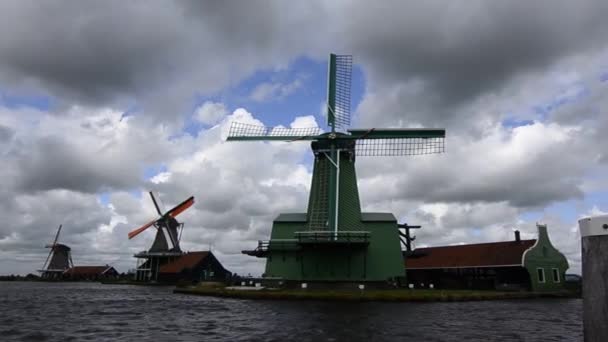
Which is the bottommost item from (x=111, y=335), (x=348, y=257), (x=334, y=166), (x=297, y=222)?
(x=111, y=335)

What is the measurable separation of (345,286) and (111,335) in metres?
20.7

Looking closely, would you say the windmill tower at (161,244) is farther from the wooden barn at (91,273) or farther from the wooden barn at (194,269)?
the wooden barn at (91,273)

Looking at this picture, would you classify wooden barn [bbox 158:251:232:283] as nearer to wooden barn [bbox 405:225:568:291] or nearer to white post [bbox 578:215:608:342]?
wooden barn [bbox 405:225:568:291]

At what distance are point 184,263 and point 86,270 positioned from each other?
177 feet

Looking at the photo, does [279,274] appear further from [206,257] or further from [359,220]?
[206,257]

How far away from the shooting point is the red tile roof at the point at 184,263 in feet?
217

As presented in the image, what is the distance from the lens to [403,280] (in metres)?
35.8

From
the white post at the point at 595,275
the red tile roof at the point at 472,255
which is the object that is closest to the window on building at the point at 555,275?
the red tile roof at the point at 472,255

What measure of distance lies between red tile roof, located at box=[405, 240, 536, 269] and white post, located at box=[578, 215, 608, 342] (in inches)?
1440

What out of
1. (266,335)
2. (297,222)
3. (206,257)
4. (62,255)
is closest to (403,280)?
(297,222)

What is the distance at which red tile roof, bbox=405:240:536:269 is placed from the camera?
38219 millimetres

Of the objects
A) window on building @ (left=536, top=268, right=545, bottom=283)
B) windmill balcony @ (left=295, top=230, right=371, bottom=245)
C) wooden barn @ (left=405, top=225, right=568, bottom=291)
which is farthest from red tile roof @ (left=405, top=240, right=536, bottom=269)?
windmill balcony @ (left=295, top=230, right=371, bottom=245)

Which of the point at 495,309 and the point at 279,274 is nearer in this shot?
the point at 495,309

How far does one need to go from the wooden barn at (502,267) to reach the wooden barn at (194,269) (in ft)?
109
